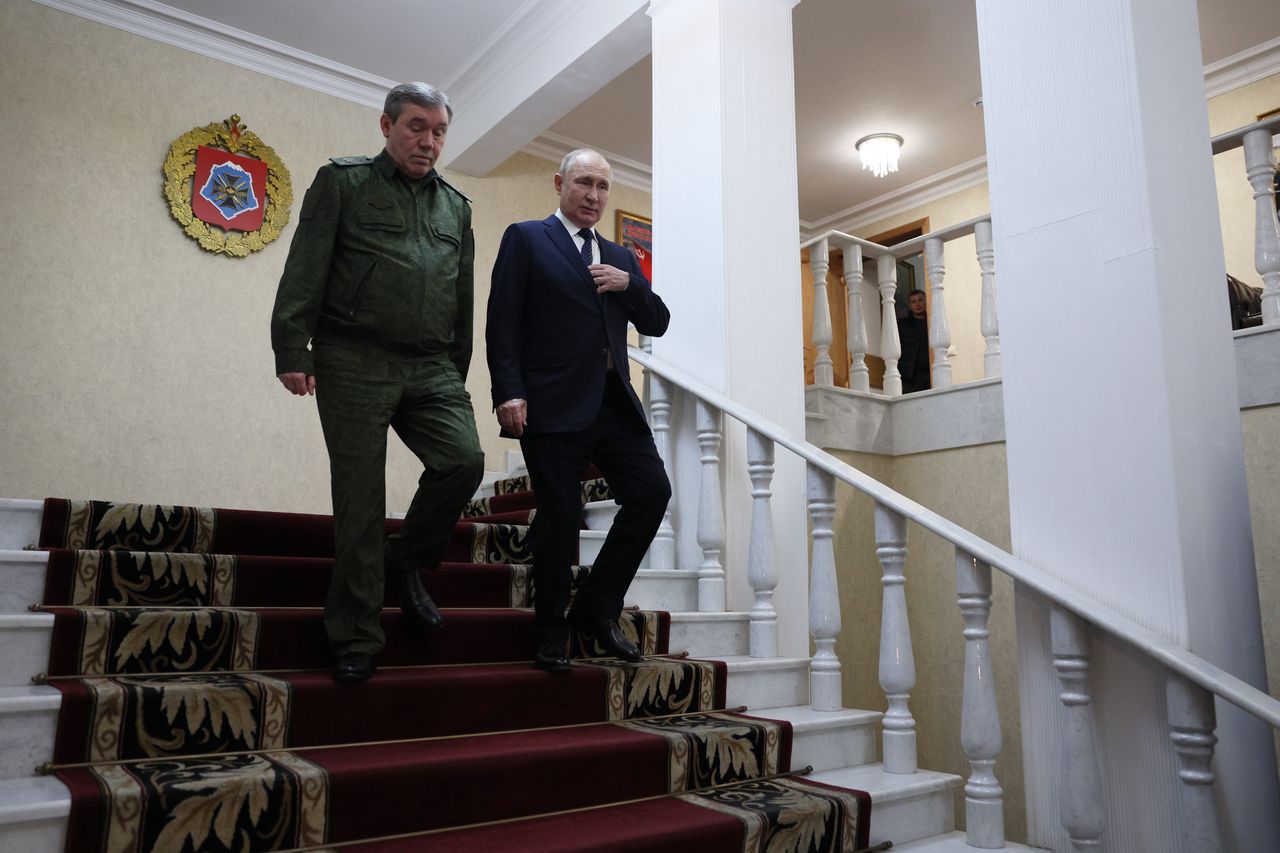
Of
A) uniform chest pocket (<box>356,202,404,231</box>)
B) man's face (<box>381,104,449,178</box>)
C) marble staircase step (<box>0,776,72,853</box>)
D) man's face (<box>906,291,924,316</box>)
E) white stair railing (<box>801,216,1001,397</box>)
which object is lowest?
marble staircase step (<box>0,776,72,853</box>)

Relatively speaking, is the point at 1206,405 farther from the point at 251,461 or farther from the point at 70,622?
the point at 251,461

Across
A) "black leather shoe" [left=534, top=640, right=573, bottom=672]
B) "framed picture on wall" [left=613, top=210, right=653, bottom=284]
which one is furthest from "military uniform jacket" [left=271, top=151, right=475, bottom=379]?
"framed picture on wall" [left=613, top=210, right=653, bottom=284]

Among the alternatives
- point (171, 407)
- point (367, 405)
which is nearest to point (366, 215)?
point (367, 405)

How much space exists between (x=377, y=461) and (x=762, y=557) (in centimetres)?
138

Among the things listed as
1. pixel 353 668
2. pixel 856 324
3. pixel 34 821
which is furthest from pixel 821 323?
pixel 34 821

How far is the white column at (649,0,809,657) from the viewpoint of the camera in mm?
3549

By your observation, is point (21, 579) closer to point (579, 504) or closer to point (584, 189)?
point (579, 504)

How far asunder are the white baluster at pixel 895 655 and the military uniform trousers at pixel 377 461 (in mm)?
1146

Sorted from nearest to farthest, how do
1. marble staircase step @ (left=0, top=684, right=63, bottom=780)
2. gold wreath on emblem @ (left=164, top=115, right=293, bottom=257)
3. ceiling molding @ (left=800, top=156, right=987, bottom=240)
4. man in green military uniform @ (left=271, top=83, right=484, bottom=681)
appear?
marble staircase step @ (left=0, top=684, right=63, bottom=780) < man in green military uniform @ (left=271, top=83, right=484, bottom=681) < gold wreath on emblem @ (left=164, top=115, right=293, bottom=257) < ceiling molding @ (left=800, top=156, right=987, bottom=240)

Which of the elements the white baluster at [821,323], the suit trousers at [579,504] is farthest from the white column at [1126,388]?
the white baluster at [821,323]

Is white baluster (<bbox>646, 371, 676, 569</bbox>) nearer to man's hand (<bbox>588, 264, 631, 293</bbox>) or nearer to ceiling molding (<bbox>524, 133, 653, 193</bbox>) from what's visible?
man's hand (<bbox>588, 264, 631, 293</bbox>)

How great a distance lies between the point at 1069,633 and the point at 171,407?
14.6 ft

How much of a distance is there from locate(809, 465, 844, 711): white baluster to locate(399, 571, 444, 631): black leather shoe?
1111mm

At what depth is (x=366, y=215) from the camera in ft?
7.94
